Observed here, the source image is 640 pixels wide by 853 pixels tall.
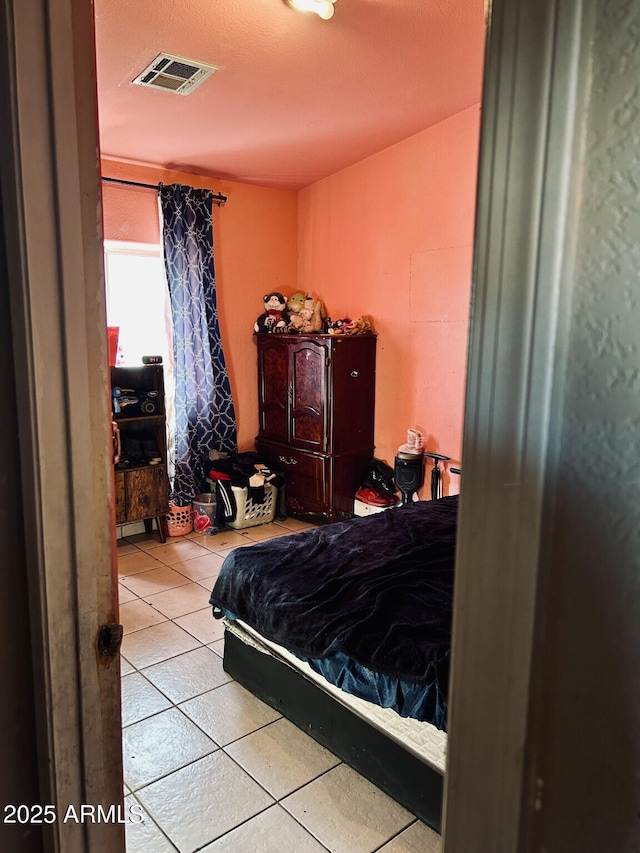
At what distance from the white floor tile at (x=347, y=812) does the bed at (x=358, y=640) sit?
45 mm

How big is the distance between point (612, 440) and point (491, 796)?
0.34 metres

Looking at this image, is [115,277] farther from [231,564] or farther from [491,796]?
[491,796]

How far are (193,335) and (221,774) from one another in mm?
3142

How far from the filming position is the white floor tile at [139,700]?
7.97 ft

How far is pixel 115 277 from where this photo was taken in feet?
14.2

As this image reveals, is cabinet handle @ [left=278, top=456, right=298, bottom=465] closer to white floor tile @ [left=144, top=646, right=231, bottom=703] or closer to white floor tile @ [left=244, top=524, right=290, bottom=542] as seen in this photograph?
white floor tile @ [left=244, top=524, right=290, bottom=542]

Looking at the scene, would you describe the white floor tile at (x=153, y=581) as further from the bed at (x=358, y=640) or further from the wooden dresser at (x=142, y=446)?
the bed at (x=358, y=640)

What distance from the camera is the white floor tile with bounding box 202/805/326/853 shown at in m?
1.79

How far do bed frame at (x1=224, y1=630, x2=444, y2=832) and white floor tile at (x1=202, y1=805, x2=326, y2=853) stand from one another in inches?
12.0

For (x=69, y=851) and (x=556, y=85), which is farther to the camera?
(x=69, y=851)

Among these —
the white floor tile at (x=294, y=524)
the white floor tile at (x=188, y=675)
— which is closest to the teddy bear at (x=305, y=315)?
the white floor tile at (x=294, y=524)

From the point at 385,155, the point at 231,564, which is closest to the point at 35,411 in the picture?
the point at 231,564

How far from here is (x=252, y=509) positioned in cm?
465

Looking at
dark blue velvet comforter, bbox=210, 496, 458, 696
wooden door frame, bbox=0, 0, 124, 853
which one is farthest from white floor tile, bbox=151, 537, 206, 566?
wooden door frame, bbox=0, 0, 124, 853
